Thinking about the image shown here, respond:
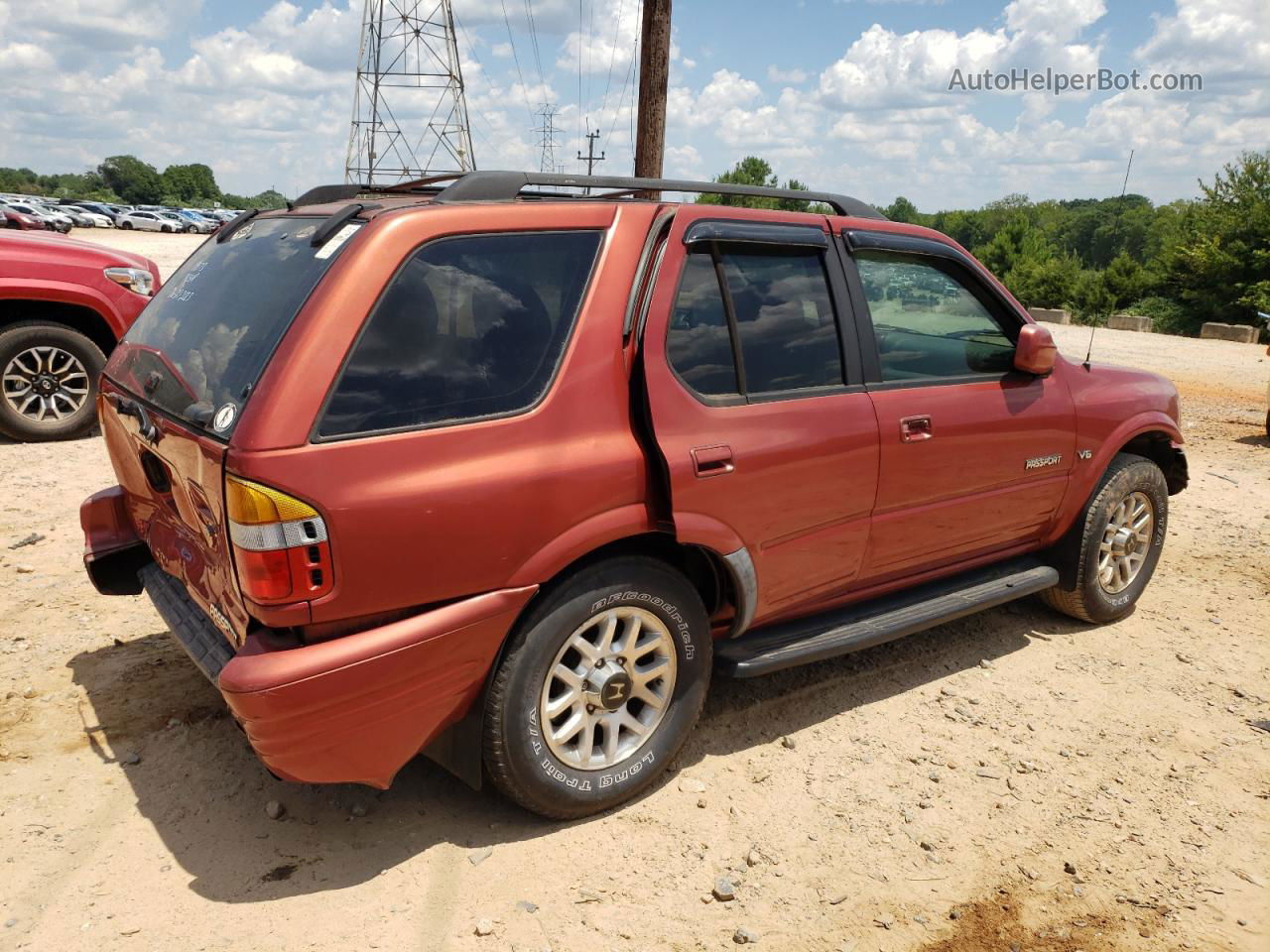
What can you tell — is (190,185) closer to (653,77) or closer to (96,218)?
(96,218)

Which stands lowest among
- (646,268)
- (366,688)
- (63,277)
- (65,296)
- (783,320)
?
(366,688)

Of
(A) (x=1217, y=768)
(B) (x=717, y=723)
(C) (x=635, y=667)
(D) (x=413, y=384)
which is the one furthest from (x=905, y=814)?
(D) (x=413, y=384)

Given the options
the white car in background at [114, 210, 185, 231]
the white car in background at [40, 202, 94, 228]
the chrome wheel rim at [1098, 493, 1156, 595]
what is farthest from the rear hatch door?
the white car in background at [114, 210, 185, 231]

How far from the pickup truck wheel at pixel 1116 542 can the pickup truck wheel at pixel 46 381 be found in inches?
273

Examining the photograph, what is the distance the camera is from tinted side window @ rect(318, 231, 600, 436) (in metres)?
2.53

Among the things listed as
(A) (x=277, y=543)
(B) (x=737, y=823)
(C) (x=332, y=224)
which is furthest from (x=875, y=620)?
(C) (x=332, y=224)

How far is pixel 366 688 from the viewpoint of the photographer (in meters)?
2.50

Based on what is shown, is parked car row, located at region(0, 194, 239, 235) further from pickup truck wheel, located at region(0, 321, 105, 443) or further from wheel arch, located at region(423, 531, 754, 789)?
wheel arch, located at region(423, 531, 754, 789)

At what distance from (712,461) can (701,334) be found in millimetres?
439

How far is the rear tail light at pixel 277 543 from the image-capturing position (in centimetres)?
238

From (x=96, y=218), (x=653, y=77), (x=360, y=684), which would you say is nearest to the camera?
(x=360, y=684)

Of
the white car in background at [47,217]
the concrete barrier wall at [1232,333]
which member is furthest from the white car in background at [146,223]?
the concrete barrier wall at [1232,333]

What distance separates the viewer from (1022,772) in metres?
3.47

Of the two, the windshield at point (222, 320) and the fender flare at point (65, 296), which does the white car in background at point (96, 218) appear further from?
the windshield at point (222, 320)
